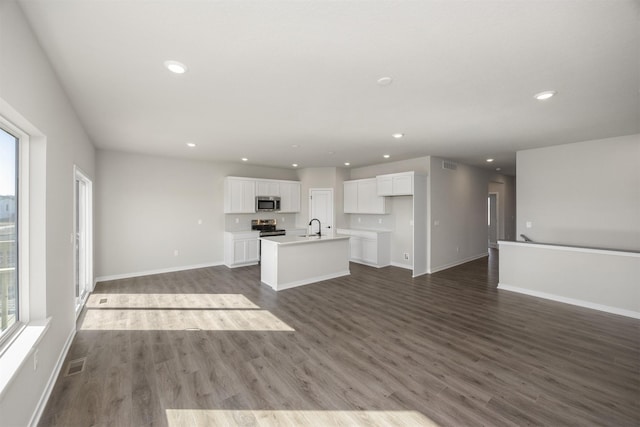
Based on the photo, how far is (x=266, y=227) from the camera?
7.45 metres

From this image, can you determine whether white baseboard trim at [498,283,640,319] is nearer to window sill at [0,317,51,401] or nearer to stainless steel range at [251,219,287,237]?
stainless steel range at [251,219,287,237]

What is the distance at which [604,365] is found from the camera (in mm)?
2592

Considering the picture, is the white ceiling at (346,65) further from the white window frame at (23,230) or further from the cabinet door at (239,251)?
the cabinet door at (239,251)

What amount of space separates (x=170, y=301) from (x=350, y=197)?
5026 millimetres

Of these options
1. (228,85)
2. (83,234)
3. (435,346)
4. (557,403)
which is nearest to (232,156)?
(83,234)

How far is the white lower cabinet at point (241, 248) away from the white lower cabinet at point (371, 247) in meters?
2.60

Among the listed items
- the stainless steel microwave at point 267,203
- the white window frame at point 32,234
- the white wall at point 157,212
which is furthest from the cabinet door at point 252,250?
the white window frame at point 32,234

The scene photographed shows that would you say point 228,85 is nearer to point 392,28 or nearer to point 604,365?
point 392,28

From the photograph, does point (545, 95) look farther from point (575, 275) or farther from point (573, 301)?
point (573, 301)

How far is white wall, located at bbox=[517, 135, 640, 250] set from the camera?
4320 millimetres

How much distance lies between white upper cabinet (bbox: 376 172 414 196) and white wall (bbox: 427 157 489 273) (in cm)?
54

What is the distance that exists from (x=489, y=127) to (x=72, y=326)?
5.96 m

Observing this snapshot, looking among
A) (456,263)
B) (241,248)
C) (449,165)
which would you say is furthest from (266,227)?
(456,263)

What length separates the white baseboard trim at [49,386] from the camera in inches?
74.1
